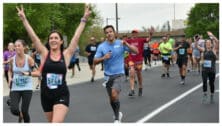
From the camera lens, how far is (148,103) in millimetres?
12625

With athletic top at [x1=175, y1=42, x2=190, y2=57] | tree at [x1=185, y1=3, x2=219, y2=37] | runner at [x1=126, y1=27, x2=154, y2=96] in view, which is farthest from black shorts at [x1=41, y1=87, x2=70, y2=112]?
tree at [x1=185, y1=3, x2=219, y2=37]

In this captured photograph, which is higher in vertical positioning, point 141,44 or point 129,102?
point 141,44

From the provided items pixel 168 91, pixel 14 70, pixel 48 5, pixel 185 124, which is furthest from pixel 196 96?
pixel 48 5

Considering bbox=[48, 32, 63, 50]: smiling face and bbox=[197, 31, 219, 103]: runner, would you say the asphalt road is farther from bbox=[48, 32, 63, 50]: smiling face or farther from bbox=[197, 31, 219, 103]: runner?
bbox=[48, 32, 63, 50]: smiling face

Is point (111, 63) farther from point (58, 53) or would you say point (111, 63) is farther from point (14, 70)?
point (58, 53)

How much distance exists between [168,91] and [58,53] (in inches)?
354

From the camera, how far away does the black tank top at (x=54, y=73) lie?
22.4 feet

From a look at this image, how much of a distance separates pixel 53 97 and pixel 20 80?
2349 millimetres

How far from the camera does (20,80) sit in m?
9.09

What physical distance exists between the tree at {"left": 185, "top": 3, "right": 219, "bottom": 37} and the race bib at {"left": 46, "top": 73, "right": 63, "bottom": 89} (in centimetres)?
7398

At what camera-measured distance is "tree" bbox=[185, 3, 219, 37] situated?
80562 mm

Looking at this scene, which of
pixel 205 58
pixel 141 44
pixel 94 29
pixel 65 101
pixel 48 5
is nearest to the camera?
pixel 65 101

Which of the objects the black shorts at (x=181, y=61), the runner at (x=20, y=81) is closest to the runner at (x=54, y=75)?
the runner at (x=20, y=81)

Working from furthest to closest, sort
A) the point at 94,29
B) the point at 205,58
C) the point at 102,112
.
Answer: the point at 94,29 → the point at 205,58 → the point at 102,112
